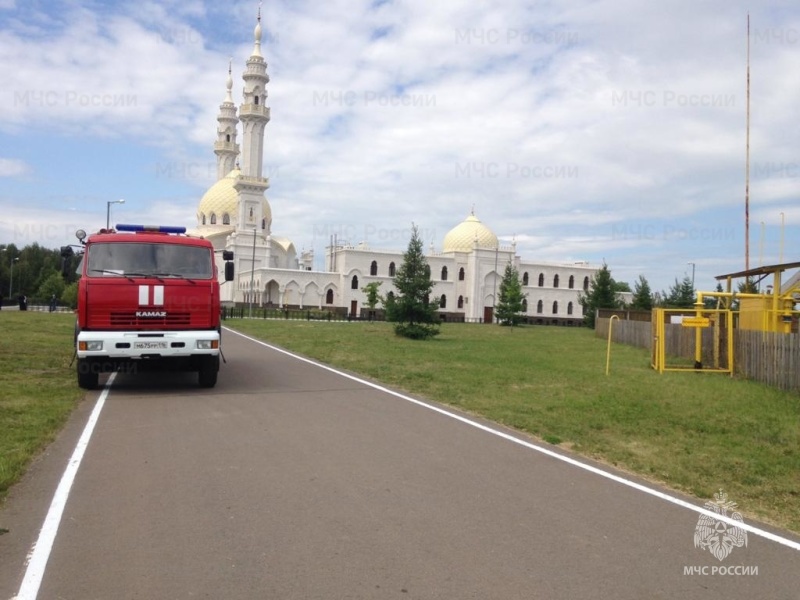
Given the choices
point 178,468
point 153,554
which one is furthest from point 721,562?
point 178,468

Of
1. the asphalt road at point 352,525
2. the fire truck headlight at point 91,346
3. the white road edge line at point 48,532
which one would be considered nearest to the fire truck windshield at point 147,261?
the fire truck headlight at point 91,346

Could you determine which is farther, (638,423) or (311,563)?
(638,423)

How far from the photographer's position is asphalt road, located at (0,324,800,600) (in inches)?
171

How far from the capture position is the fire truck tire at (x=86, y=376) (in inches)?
483

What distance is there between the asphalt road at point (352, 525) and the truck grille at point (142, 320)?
9.55 ft

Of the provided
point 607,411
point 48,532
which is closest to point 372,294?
point 607,411

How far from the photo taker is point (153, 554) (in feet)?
15.5

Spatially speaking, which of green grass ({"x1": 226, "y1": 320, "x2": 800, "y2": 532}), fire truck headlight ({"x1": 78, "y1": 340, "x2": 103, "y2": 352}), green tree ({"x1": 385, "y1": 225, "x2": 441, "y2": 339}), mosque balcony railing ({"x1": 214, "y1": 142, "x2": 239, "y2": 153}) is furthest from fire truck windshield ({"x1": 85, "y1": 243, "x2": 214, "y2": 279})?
mosque balcony railing ({"x1": 214, "y1": 142, "x2": 239, "y2": 153})

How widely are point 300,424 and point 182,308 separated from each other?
3770 mm

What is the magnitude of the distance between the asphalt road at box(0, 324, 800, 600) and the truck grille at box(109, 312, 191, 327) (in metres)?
2.91

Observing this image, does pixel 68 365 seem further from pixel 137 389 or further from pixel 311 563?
pixel 311 563

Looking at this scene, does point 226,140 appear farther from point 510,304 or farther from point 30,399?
point 30,399

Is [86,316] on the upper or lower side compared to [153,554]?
upper

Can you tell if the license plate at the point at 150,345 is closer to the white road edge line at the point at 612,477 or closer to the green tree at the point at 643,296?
the white road edge line at the point at 612,477
